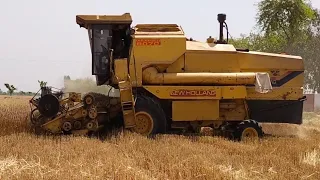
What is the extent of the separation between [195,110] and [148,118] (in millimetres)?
1166

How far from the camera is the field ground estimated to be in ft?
20.7

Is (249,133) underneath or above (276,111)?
underneath

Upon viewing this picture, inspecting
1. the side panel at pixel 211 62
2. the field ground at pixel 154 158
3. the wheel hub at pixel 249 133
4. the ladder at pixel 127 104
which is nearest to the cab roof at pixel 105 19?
the ladder at pixel 127 104

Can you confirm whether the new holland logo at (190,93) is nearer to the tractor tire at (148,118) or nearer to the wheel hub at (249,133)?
the tractor tire at (148,118)

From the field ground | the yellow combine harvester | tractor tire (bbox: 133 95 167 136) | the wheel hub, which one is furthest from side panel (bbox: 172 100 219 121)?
the field ground

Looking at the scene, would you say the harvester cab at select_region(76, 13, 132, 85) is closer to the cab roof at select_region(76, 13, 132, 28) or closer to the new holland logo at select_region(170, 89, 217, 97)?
the cab roof at select_region(76, 13, 132, 28)

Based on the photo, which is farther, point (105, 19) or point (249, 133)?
point (105, 19)

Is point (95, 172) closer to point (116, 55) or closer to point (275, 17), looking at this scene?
point (116, 55)

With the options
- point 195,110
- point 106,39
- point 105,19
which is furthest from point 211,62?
point 105,19

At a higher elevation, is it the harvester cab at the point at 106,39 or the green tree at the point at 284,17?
the green tree at the point at 284,17

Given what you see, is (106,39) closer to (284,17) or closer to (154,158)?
(154,158)

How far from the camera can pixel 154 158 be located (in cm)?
748

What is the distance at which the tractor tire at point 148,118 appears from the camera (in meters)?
11.2

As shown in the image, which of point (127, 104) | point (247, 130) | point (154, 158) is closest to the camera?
point (154, 158)
